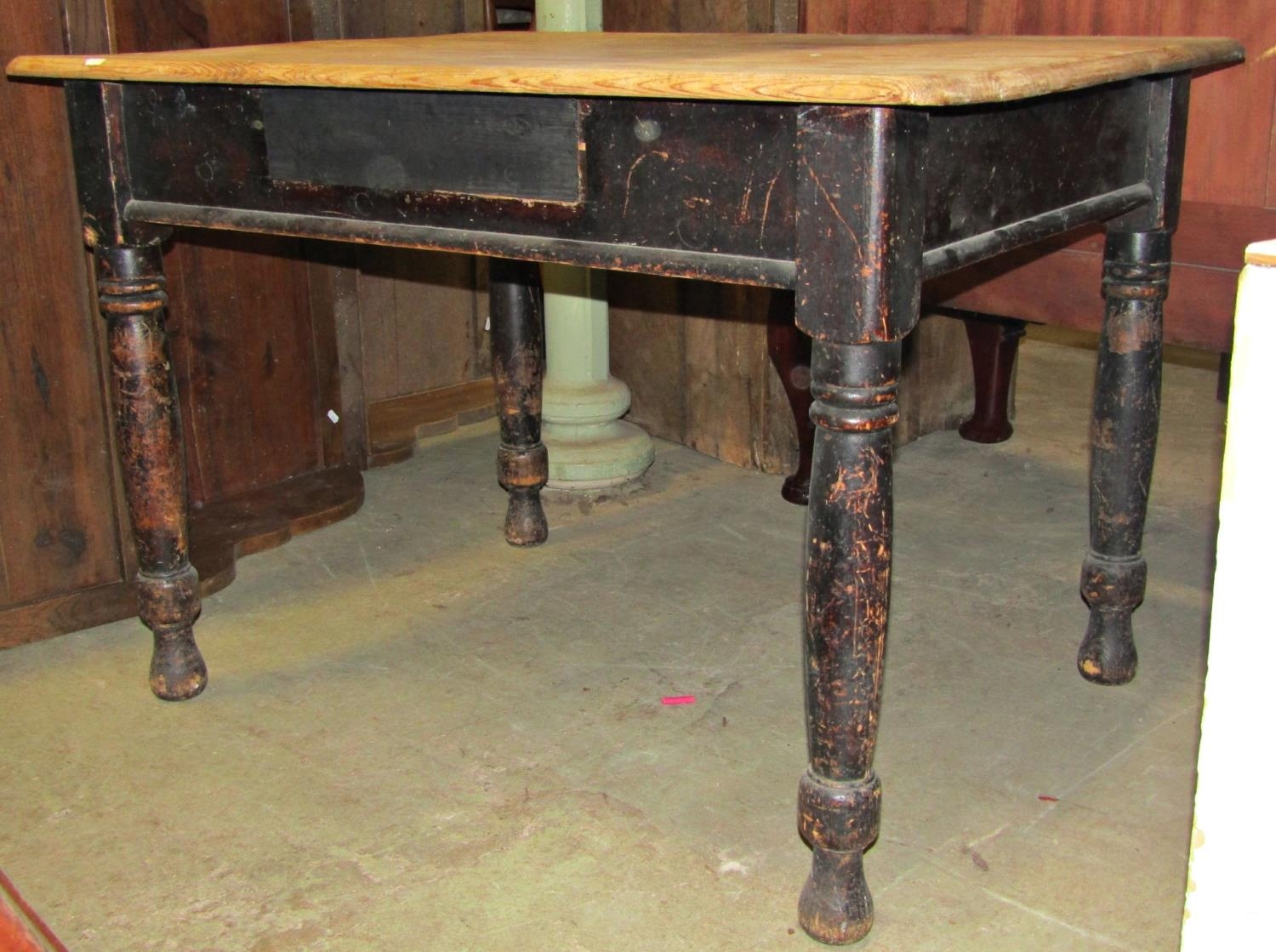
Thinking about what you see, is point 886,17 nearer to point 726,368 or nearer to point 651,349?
point 726,368

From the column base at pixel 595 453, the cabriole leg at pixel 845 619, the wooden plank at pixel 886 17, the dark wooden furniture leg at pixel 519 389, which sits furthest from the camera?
the column base at pixel 595 453

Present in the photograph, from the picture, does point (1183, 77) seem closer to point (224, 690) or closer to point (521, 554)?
point (521, 554)

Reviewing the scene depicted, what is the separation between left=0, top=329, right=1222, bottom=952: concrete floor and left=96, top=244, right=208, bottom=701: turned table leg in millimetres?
99

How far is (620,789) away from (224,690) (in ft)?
2.14

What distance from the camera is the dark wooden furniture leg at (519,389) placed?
2.43 metres

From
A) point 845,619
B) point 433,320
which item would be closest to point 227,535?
point 433,320

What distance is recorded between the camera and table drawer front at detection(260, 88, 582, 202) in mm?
1469

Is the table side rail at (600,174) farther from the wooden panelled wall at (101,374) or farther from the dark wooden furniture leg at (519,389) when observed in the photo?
the dark wooden furniture leg at (519,389)

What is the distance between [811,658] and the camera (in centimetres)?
143

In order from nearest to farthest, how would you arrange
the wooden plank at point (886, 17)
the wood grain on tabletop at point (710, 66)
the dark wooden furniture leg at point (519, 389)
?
the wood grain on tabletop at point (710, 66), the wooden plank at point (886, 17), the dark wooden furniture leg at point (519, 389)

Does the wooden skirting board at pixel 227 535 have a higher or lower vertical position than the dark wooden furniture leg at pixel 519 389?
lower

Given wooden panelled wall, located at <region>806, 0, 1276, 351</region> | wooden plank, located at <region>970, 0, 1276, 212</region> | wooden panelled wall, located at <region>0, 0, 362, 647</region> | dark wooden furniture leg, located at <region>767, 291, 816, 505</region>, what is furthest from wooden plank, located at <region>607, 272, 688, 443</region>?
wooden plank, located at <region>970, 0, 1276, 212</region>

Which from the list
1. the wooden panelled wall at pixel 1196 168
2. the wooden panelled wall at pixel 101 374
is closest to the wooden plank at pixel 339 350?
the wooden panelled wall at pixel 101 374

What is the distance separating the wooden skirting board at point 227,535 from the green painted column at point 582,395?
1.37 ft
